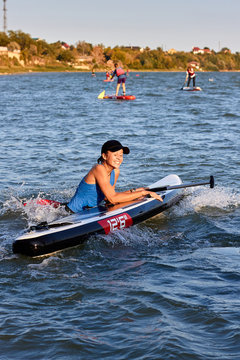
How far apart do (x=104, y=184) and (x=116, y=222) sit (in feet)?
1.93

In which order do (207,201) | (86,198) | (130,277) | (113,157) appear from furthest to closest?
(207,201) → (86,198) → (113,157) → (130,277)

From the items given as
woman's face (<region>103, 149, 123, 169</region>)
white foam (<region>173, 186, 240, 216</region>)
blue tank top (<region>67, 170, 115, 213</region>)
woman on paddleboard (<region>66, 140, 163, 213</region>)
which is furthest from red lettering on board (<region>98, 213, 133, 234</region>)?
white foam (<region>173, 186, 240, 216</region>)

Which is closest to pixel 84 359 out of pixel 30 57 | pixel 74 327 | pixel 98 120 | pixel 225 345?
pixel 74 327

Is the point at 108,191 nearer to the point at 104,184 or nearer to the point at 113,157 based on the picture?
the point at 104,184

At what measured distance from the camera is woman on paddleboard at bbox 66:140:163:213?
242 inches

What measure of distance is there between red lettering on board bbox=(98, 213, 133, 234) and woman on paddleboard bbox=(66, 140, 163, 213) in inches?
8.2

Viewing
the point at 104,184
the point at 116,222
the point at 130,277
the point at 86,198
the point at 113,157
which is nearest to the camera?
the point at 130,277

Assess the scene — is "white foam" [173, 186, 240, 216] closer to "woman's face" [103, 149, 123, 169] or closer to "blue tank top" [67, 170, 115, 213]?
"blue tank top" [67, 170, 115, 213]

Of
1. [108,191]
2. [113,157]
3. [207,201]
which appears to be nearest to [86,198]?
[108,191]

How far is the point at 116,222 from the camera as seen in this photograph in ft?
21.5

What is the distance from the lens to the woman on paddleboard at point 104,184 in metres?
6.14

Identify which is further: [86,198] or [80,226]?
[86,198]

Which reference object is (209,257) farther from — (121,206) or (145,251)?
(121,206)

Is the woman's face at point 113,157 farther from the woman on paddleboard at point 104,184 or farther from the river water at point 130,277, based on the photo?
the river water at point 130,277
